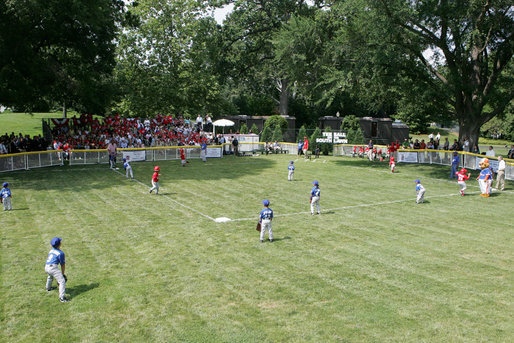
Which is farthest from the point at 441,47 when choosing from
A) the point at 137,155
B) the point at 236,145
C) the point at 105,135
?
the point at 105,135

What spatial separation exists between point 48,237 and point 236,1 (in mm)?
46641

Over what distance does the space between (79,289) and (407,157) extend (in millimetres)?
33932

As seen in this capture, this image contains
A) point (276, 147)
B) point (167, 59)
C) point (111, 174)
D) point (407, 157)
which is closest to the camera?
point (111, 174)

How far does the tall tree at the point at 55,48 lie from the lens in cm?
2869

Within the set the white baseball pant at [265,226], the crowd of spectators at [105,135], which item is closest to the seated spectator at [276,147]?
the crowd of spectators at [105,135]

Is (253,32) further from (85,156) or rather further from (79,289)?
(79,289)

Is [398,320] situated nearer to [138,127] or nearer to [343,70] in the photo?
[343,70]

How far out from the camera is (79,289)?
10.4m

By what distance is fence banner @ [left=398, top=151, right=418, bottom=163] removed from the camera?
38375 mm

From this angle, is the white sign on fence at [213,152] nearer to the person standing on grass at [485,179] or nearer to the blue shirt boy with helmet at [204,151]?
the blue shirt boy with helmet at [204,151]

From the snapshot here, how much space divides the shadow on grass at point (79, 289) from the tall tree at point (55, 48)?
22275 millimetres

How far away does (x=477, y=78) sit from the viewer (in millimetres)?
32281

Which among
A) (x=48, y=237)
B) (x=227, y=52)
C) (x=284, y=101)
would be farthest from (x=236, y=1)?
(x=48, y=237)

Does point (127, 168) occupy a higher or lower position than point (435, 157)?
lower
